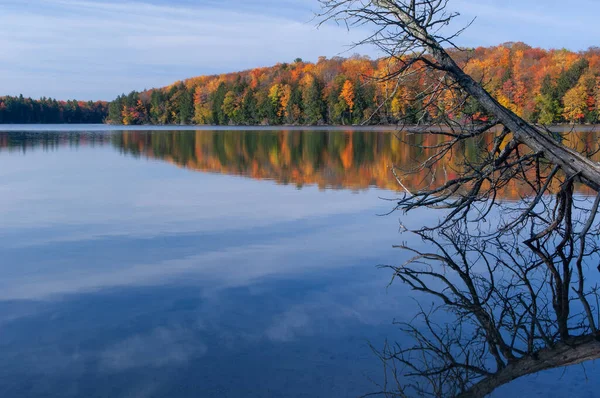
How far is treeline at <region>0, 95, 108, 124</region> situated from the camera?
119 meters

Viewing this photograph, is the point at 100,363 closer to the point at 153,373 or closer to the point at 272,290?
the point at 153,373

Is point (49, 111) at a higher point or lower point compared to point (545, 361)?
higher

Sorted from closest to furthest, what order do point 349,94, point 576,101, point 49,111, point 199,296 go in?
1. point 199,296
2. point 576,101
3. point 349,94
4. point 49,111

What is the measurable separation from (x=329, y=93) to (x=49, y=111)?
220ft

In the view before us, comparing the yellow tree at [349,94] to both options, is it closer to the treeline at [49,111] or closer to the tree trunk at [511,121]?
the treeline at [49,111]

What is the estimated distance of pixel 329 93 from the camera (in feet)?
292

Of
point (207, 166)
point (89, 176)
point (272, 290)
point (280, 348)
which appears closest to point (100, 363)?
point (280, 348)

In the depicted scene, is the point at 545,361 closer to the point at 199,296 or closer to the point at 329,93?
the point at 199,296

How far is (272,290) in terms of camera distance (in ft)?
19.4

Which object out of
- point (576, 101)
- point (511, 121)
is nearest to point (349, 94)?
point (576, 101)

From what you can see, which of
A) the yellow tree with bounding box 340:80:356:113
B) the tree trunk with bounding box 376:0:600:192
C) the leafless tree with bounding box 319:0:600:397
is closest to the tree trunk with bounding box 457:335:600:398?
the leafless tree with bounding box 319:0:600:397

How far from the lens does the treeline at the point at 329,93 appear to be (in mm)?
62875

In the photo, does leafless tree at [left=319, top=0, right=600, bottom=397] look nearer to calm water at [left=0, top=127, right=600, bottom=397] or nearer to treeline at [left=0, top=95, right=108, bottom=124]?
calm water at [left=0, top=127, right=600, bottom=397]

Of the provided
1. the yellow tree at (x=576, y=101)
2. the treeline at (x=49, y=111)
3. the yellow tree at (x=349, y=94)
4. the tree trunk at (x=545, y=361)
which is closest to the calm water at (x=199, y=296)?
the tree trunk at (x=545, y=361)
